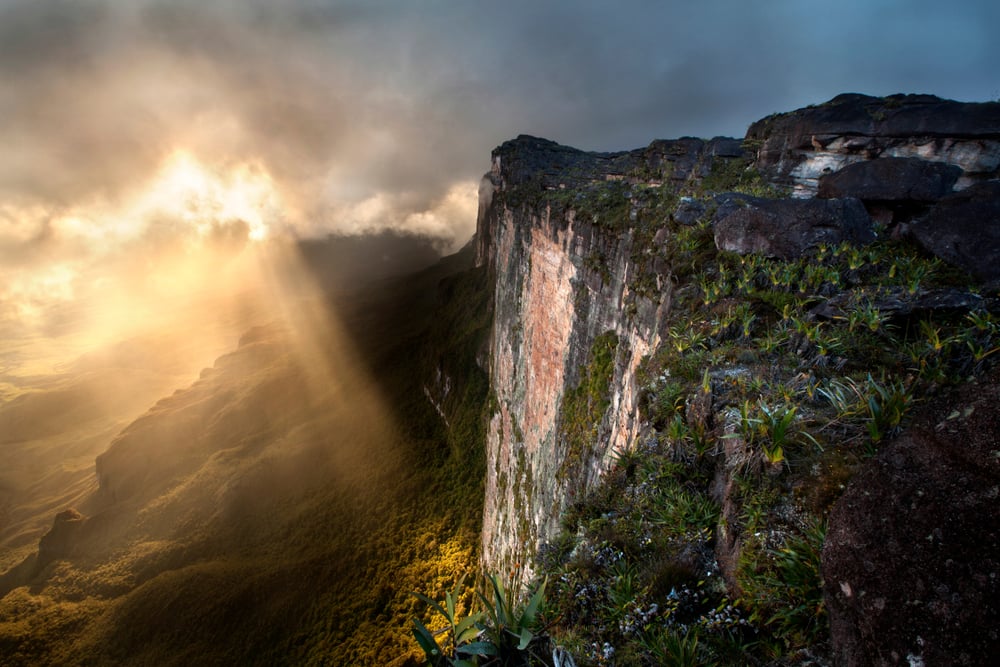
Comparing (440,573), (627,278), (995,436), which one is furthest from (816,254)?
(440,573)

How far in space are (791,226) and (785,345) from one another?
3.85 metres

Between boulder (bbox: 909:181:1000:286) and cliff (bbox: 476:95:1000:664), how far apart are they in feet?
0.12

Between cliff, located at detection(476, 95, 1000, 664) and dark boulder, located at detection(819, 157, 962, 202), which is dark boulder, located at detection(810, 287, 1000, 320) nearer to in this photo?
cliff, located at detection(476, 95, 1000, 664)

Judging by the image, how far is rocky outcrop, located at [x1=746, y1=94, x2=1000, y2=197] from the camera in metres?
14.1

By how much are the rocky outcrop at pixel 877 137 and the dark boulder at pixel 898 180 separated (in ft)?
25.0

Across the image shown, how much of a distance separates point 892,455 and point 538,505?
17.9 metres

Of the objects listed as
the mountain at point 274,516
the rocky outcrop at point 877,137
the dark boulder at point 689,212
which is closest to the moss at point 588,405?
the dark boulder at point 689,212

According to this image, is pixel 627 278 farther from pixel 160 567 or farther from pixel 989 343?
pixel 160 567

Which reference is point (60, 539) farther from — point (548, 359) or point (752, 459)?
point (752, 459)

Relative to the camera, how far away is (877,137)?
16609mm

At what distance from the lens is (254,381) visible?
95875 mm

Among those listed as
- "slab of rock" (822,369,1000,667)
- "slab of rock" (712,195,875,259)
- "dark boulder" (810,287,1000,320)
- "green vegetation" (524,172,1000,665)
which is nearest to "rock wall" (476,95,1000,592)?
"slab of rock" (712,195,875,259)

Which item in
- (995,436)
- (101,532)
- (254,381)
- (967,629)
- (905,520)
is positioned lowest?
(101,532)

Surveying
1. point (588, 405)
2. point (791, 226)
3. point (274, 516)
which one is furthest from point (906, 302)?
point (274, 516)
